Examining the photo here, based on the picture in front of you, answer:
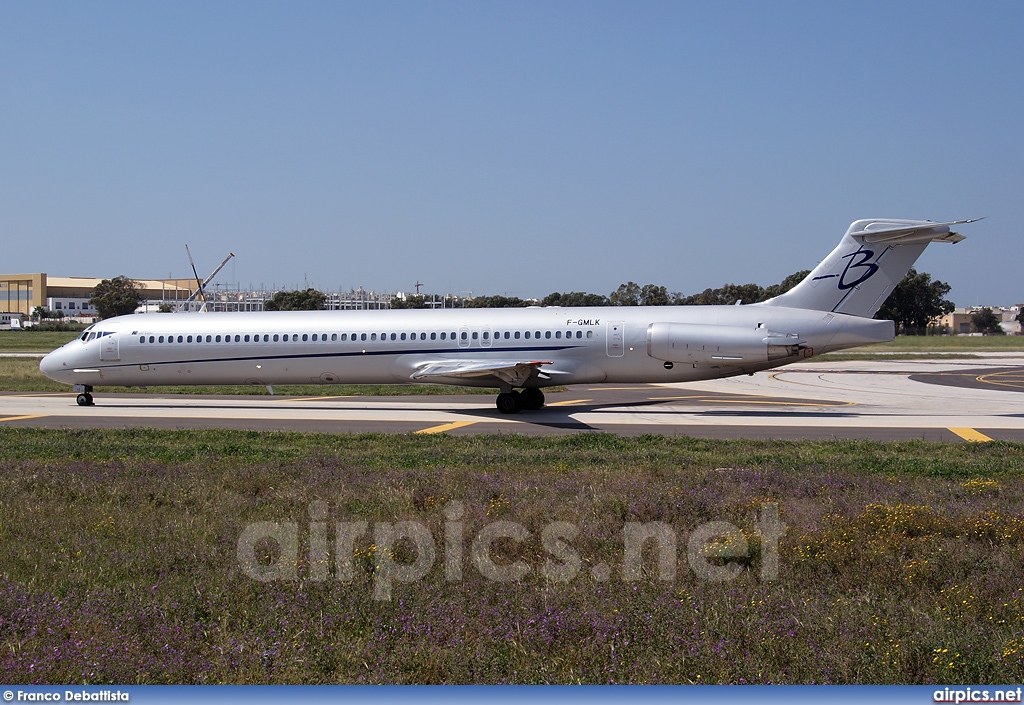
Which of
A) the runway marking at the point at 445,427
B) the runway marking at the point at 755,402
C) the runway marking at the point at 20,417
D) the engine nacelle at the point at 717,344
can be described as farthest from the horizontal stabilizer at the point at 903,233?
the runway marking at the point at 20,417

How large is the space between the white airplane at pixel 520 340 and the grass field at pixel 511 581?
10.2 meters

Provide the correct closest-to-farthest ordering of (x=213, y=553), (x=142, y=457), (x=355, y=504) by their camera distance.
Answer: (x=213, y=553), (x=355, y=504), (x=142, y=457)

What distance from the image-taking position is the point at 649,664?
20.6 feet

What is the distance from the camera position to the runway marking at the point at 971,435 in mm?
18989

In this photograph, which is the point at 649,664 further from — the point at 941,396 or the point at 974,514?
the point at 941,396

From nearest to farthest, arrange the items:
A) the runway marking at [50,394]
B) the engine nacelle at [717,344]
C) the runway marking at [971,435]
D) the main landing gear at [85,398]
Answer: the runway marking at [971,435]
the engine nacelle at [717,344]
the main landing gear at [85,398]
the runway marking at [50,394]

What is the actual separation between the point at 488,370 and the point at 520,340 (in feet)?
5.61

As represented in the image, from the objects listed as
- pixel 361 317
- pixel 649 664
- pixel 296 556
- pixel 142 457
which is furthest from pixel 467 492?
pixel 361 317

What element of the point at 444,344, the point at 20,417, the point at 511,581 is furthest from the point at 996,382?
the point at 20,417

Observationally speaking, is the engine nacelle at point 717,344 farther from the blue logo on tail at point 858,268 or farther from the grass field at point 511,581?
the grass field at point 511,581

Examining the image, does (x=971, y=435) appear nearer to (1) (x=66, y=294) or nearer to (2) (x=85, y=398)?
(2) (x=85, y=398)

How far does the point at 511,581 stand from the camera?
8125 mm

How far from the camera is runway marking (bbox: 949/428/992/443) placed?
62.3 feet

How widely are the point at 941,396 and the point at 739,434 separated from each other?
13.0 meters
